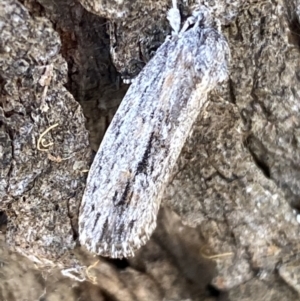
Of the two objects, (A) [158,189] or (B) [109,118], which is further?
(B) [109,118]

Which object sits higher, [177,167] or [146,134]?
[146,134]

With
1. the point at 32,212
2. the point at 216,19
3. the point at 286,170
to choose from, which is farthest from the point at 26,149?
the point at 286,170

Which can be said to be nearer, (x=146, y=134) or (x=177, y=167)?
(x=146, y=134)

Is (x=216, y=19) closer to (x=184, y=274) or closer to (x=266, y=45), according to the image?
(x=266, y=45)
